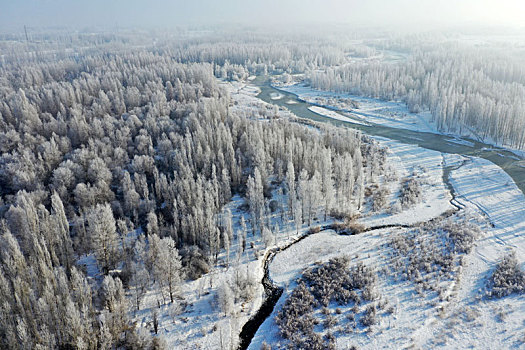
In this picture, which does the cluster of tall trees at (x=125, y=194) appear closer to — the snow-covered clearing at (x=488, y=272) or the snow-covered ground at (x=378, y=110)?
the snow-covered clearing at (x=488, y=272)

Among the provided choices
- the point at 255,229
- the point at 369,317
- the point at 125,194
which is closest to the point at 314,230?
the point at 255,229

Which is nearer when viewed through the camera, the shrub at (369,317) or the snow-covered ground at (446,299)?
the snow-covered ground at (446,299)

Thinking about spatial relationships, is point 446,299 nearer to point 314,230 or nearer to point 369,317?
point 369,317

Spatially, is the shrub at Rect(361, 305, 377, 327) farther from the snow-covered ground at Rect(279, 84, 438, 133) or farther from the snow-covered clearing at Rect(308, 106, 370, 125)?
the snow-covered clearing at Rect(308, 106, 370, 125)

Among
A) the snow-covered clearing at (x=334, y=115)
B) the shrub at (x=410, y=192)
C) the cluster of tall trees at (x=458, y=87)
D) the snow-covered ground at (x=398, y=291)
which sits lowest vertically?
the snow-covered ground at (x=398, y=291)

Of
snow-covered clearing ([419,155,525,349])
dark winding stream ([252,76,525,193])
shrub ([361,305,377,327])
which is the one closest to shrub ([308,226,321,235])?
shrub ([361,305,377,327])

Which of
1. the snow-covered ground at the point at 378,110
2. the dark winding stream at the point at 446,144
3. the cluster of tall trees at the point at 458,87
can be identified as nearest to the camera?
the dark winding stream at the point at 446,144

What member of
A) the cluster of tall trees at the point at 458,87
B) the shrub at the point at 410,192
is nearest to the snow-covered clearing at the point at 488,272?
the shrub at the point at 410,192

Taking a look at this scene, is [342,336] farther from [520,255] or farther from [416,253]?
[520,255]
